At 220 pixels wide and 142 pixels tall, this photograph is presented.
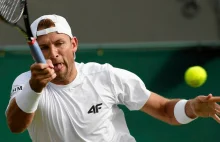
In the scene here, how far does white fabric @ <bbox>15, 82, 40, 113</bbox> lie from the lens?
299 centimetres

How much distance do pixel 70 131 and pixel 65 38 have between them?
0.53 meters

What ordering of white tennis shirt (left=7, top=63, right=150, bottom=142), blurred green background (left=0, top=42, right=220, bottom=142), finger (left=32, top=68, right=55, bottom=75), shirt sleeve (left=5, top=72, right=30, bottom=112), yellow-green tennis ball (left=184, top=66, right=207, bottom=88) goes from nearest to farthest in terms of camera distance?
1. finger (left=32, top=68, right=55, bottom=75)
2. shirt sleeve (left=5, top=72, right=30, bottom=112)
3. white tennis shirt (left=7, top=63, right=150, bottom=142)
4. yellow-green tennis ball (left=184, top=66, right=207, bottom=88)
5. blurred green background (left=0, top=42, right=220, bottom=142)

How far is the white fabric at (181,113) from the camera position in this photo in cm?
358

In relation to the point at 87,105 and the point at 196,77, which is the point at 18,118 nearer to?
the point at 87,105

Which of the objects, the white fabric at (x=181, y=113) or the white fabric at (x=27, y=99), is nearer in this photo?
the white fabric at (x=27, y=99)

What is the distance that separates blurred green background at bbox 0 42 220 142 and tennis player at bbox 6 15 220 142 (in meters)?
1.37

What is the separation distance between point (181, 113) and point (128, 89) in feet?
1.12

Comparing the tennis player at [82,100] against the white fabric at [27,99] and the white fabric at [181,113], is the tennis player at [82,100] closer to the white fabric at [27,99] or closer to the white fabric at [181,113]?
the white fabric at [181,113]

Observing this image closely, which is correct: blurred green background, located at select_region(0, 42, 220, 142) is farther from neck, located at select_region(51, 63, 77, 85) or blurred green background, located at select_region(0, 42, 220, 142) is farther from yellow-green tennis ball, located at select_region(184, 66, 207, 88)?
neck, located at select_region(51, 63, 77, 85)

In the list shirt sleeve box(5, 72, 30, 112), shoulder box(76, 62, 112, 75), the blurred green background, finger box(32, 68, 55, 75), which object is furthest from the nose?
the blurred green background

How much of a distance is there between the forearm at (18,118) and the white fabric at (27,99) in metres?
0.03

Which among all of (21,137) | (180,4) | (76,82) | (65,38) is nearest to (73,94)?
(76,82)

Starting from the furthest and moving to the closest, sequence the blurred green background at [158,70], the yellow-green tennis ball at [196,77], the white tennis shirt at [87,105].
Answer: the blurred green background at [158,70] → the yellow-green tennis ball at [196,77] → the white tennis shirt at [87,105]

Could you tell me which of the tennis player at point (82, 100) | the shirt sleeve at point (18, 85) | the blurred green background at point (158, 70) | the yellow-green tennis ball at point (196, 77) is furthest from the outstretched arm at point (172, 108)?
the blurred green background at point (158, 70)
